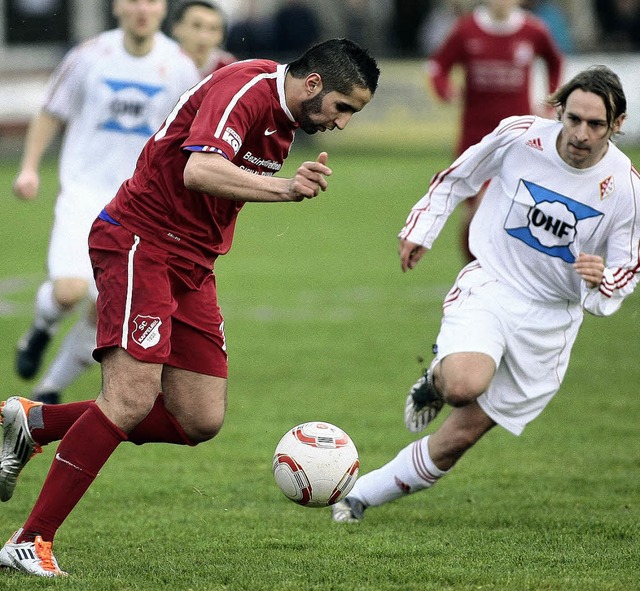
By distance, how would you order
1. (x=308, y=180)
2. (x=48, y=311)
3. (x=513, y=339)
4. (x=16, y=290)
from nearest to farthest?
(x=308, y=180)
(x=513, y=339)
(x=48, y=311)
(x=16, y=290)

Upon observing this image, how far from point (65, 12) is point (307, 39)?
24.2ft

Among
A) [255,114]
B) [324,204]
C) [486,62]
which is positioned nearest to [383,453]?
[255,114]

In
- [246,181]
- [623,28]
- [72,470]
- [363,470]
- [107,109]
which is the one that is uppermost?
[246,181]

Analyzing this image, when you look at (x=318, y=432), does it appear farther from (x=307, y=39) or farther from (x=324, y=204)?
(x=307, y=39)

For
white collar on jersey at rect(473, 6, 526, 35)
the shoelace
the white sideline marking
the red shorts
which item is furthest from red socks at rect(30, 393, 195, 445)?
white collar on jersey at rect(473, 6, 526, 35)

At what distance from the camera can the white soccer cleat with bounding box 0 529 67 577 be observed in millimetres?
4848

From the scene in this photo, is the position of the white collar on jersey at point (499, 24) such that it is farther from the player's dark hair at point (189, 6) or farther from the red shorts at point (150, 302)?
the red shorts at point (150, 302)

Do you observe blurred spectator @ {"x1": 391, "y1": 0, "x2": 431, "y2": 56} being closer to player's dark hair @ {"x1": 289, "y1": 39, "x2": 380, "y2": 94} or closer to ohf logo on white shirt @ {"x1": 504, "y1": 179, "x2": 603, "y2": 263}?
ohf logo on white shirt @ {"x1": 504, "y1": 179, "x2": 603, "y2": 263}

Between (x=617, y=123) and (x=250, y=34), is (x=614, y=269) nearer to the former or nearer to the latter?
(x=617, y=123)

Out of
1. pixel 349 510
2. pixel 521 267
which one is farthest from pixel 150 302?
pixel 521 267

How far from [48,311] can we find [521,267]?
3.50 m

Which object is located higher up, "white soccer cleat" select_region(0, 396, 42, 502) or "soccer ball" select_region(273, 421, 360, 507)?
"soccer ball" select_region(273, 421, 360, 507)

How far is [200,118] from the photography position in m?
4.84

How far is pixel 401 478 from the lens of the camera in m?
5.89
